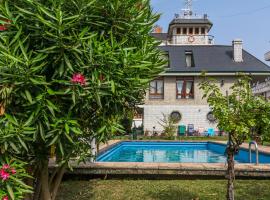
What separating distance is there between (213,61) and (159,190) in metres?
27.8

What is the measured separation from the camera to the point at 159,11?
15.2 ft

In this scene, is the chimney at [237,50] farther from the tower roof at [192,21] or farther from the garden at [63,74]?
the garden at [63,74]

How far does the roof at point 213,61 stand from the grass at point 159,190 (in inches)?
921

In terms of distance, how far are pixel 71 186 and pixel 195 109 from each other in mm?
25520

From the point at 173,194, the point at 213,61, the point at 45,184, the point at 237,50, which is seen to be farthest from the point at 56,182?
the point at 237,50

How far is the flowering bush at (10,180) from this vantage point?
3.48m

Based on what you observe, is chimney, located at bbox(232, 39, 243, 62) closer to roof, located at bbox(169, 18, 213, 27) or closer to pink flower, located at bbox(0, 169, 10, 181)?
roof, located at bbox(169, 18, 213, 27)

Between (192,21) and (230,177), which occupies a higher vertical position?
(192,21)

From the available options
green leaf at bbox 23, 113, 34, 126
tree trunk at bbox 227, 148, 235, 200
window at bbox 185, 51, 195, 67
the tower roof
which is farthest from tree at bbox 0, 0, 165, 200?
the tower roof

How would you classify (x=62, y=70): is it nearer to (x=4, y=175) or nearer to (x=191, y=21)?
(x=4, y=175)

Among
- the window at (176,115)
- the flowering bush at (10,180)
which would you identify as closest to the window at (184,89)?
the window at (176,115)

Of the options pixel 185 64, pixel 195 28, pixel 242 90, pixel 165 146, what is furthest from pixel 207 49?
pixel 242 90

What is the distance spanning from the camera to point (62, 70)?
12.0 feet

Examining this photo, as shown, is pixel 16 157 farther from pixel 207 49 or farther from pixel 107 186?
pixel 207 49
